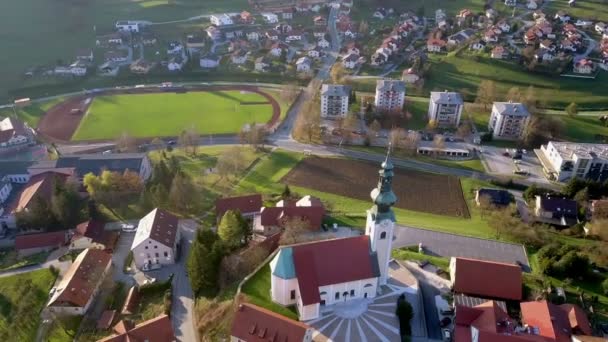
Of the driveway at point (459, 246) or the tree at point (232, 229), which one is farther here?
the driveway at point (459, 246)

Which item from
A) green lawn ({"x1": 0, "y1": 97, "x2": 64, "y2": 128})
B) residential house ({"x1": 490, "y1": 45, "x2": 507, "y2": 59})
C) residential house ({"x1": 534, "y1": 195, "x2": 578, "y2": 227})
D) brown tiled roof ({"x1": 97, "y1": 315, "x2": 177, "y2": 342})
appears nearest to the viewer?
brown tiled roof ({"x1": 97, "y1": 315, "x2": 177, "y2": 342})

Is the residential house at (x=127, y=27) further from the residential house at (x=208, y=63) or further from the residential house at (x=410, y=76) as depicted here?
the residential house at (x=410, y=76)

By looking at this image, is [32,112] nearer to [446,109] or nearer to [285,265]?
→ [285,265]

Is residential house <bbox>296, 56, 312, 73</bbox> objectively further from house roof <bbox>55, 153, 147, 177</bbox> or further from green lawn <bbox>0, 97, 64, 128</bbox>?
green lawn <bbox>0, 97, 64, 128</bbox>

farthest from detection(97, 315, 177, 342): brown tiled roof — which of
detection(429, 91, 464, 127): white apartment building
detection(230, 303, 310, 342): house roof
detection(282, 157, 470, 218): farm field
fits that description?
detection(429, 91, 464, 127): white apartment building

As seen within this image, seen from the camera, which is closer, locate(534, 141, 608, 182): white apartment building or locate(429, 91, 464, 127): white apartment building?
locate(534, 141, 608, 182): white apartment building

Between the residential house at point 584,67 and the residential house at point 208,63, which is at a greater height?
the residential house at point 584,67

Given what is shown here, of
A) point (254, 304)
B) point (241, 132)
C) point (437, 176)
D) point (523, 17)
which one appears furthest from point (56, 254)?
point (523, 17)

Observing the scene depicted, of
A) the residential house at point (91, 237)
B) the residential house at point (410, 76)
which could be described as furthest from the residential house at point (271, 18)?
the residential house at point (91, 237)
